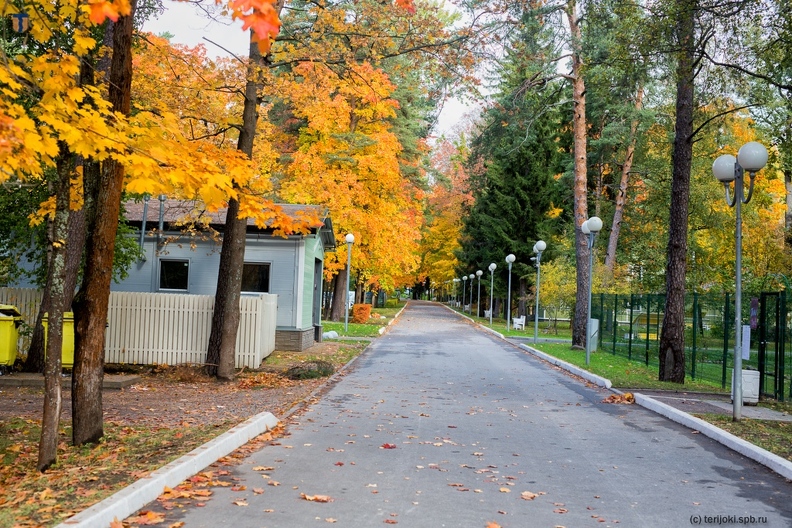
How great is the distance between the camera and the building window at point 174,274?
21.2m

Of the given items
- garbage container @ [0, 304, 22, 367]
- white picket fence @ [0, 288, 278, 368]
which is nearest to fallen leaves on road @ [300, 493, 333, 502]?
garbage container @ [0, 304, 22, 367]

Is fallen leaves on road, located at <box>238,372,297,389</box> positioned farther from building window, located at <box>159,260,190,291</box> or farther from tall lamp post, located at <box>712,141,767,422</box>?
tall lamp post, located at <box>712,141,767,422</box>

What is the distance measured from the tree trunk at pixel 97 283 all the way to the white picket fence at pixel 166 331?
8221 millimetres

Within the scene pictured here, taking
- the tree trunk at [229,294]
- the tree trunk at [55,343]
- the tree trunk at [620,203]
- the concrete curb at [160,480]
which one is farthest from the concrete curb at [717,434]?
the tree trunk at [620,203]

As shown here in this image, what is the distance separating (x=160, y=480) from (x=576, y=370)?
556 inches

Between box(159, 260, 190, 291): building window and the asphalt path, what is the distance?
9.58 meters

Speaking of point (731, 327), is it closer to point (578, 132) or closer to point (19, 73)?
point (578, 132)

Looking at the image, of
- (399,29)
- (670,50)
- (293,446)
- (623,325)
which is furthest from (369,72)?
(623,325)

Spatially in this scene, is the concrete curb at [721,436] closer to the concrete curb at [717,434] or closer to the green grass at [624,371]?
the concrete curb at [717,434]

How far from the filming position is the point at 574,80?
2605cm

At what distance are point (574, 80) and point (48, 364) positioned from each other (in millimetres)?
22784

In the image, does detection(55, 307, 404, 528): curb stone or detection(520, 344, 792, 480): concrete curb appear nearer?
detection(55, 307, 404, 528): curb stone

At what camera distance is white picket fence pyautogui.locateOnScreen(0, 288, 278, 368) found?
1581 centimetres

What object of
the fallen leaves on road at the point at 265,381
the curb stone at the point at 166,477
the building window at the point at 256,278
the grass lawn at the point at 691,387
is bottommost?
the fallen leaves on road at the point at 265,381
